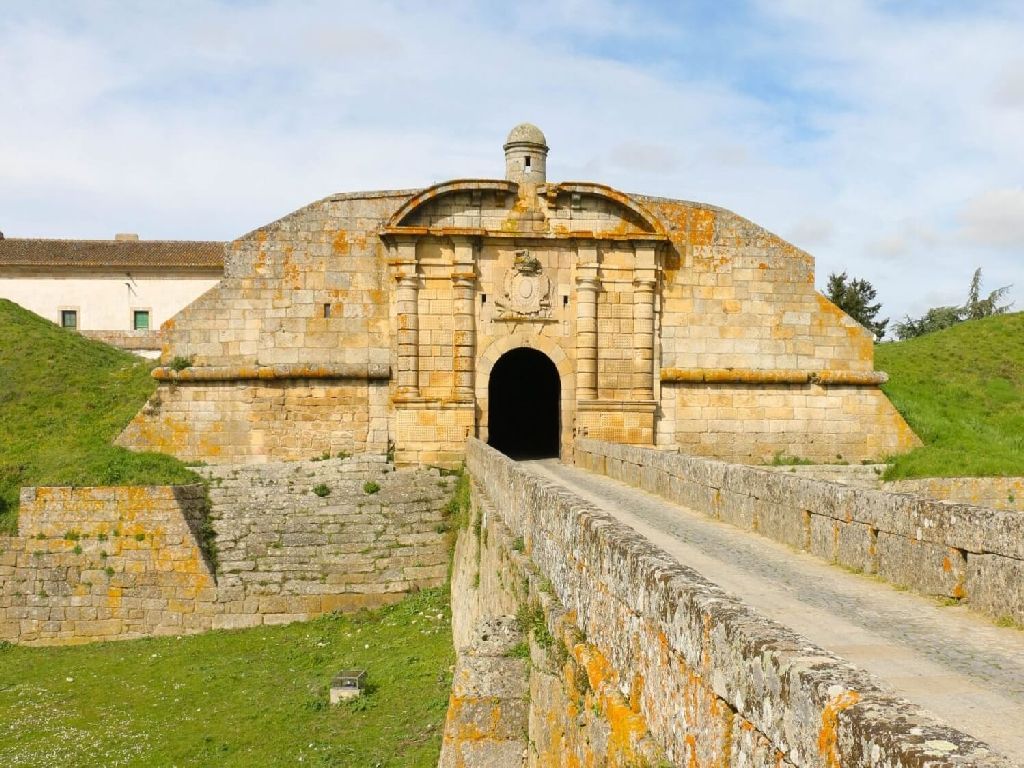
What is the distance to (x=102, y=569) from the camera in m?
15.3

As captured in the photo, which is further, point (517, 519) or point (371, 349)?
point (371, 349)

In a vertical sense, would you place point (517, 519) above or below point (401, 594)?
above

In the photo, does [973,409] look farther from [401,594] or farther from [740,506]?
[740,506]

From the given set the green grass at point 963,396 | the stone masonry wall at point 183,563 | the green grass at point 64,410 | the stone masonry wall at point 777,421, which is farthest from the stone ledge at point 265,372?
the green grass at point 963,396

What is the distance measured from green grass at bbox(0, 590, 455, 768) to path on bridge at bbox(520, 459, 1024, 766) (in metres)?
4.52

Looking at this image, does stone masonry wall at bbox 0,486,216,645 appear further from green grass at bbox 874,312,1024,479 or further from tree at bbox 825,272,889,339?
tree at bbox 825,272,889,339

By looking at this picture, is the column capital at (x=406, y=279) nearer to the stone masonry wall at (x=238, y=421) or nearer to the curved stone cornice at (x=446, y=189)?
the curved stone cornice at (x=446, y=189)

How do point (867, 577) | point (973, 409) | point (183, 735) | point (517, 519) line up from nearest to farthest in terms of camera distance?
point (867, 577), point (517, 519), point (183, 735), point (973, 409)

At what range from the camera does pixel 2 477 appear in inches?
627

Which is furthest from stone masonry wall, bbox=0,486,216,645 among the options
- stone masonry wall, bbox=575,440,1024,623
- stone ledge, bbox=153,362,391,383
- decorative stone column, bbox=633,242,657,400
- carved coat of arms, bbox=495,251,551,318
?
stone masonry wall, bbox=575,440,1024,623

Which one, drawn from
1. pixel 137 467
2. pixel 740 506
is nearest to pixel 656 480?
pixel 740 506

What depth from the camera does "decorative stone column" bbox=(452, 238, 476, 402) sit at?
16.8m

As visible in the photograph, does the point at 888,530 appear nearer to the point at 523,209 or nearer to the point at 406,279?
the point at 406,279

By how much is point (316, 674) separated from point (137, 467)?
5448 mm
